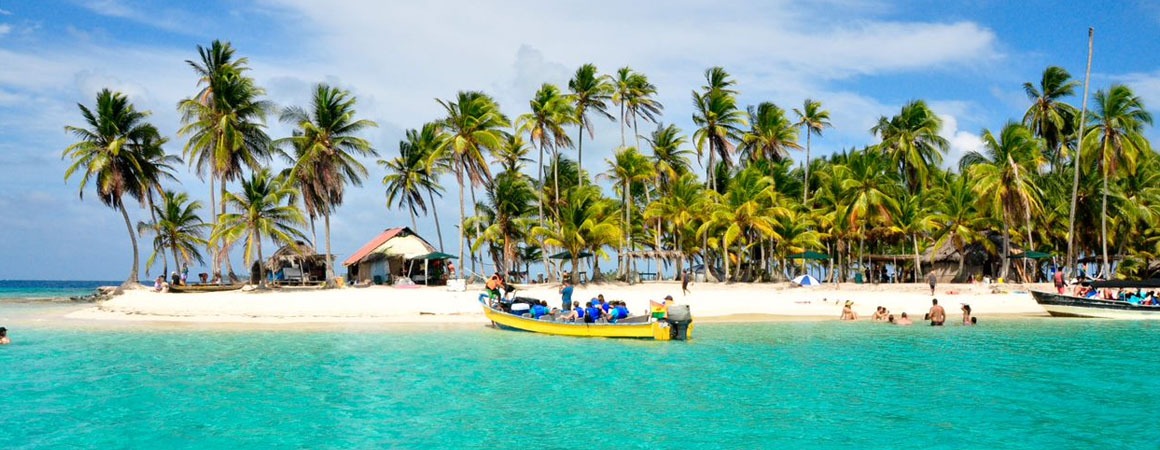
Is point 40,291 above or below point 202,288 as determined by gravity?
below

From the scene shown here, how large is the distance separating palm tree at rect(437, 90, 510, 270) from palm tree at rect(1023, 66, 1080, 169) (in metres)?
32.8

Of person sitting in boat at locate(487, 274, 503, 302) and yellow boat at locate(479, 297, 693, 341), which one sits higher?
person sitting in boat at locate(487, 274, 503, 302)

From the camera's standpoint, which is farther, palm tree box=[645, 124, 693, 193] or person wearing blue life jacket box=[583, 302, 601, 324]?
palm tree box=[645, 124, 693, 193]

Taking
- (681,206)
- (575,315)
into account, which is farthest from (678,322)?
(681,206)

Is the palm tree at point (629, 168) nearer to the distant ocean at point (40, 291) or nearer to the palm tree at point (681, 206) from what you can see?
the palm tree at point (681, 206)

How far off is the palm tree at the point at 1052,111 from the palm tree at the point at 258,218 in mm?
43156

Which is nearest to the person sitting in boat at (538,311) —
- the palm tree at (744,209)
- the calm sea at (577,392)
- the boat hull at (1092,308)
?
the calm sea at (577,392)

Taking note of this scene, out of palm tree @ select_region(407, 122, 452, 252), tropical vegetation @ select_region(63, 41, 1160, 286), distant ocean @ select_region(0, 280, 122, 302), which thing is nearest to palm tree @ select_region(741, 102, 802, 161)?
tropical vegetation @ select_region(63, 41, 1160, 286)

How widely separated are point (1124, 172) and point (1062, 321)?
1985cm

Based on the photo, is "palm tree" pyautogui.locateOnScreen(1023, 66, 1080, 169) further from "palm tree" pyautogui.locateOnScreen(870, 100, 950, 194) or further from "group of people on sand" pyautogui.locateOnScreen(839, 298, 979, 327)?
"group of people on sand" pyautogui.locateOnScreen(839, 298, 979, 327)

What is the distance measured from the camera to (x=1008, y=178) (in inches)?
1561

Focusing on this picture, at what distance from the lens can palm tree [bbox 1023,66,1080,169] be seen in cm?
4900

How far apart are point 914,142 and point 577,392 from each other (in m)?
44.9

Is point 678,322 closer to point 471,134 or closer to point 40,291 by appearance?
point 471,134
